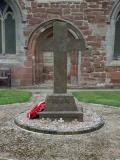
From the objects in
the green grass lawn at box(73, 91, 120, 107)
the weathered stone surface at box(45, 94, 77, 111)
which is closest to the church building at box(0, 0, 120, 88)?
the green grass lawn at box(73, 91, 120, 107)

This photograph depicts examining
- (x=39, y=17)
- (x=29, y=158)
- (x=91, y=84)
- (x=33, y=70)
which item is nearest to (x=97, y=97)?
(x=91, y=84)

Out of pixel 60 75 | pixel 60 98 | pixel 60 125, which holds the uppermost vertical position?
pixel 60 75

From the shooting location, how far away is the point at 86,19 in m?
11.7

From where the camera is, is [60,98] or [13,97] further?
[13,97]

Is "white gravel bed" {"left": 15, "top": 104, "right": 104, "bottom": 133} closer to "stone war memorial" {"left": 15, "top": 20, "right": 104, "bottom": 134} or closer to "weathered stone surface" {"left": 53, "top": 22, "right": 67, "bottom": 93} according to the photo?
"stone war memorial" {"left": 15, "top": 20, "right": 104, "bottom": 134}

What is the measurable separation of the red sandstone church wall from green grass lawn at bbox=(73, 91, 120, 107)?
4.93 ft

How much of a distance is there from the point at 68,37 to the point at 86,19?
1.14 metres

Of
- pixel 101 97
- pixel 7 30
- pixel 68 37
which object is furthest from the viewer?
pixel 7 30

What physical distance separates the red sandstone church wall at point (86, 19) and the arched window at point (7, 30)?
87 cm

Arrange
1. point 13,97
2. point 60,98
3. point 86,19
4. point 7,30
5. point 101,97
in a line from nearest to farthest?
point 60,98
point 13,97
point 101,97
point 86,19
point 7,30

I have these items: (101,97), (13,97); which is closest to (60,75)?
(13,97)

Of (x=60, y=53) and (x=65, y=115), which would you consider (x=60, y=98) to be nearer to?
(x=65, y=115)

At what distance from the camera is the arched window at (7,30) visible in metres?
12.2

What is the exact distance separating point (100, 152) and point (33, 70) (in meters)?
7.66
